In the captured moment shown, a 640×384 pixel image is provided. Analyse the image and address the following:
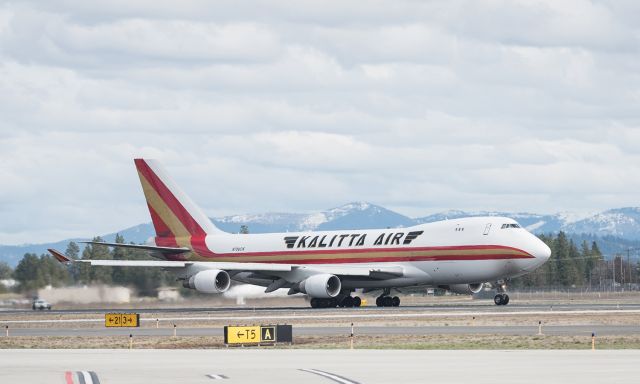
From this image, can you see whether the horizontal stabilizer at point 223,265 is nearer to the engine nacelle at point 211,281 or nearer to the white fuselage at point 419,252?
the engine nacelle at point 211,281

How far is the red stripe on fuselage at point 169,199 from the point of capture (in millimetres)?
97938

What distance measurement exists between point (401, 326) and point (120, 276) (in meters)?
32.7

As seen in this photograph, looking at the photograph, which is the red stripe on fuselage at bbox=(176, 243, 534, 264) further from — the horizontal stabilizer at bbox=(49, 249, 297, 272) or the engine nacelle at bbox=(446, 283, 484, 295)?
the engine nacelle at bbox=(446, 283, 484, 295)

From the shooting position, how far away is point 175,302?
8981 cm

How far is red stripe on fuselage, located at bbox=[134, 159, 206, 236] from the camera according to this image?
97938 mm

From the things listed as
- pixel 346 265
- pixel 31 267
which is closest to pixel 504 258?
pixel 346 265
